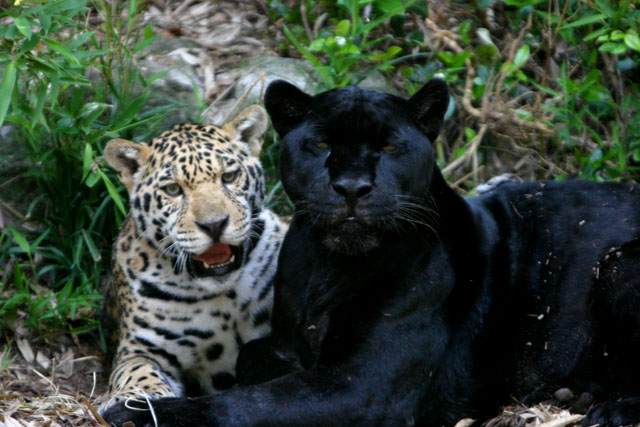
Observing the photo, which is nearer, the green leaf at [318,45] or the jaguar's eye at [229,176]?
the jaguar's eye at [229,176]

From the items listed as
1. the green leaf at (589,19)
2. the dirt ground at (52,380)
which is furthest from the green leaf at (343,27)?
the dirt ground at (52,380)

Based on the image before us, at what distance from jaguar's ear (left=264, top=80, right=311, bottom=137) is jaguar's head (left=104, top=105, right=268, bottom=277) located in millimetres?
619

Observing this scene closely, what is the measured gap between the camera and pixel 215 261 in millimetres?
4781

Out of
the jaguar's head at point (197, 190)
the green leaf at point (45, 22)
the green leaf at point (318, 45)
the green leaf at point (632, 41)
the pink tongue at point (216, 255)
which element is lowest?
the pink tongue at point (216, 255)

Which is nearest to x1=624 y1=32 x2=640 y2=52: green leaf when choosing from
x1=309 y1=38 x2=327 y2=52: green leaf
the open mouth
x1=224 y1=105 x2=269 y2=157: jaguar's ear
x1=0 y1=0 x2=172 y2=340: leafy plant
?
x1=309 y1=38 x2=327 y2=52: green leaf

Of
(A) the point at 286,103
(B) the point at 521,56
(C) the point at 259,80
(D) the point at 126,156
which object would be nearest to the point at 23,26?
(D) the point at 126,156

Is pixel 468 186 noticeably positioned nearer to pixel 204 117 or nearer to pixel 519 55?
pixel 519 55

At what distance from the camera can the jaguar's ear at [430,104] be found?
13.7 ft

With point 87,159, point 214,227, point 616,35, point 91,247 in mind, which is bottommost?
point 91,247

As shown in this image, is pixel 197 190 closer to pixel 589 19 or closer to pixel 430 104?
pixel 430 104

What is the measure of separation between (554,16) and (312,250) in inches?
120

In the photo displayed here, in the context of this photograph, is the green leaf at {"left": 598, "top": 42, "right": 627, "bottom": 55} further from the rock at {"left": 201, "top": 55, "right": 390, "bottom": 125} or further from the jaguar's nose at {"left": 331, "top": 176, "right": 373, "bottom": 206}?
the jaguar's nose at {"left": 331, "top": 176, "right": 373, "bottom": 206}

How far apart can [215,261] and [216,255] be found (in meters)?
0.03

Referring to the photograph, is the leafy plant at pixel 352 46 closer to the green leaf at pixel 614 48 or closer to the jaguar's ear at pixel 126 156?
the green leaf at pixel 614 48
